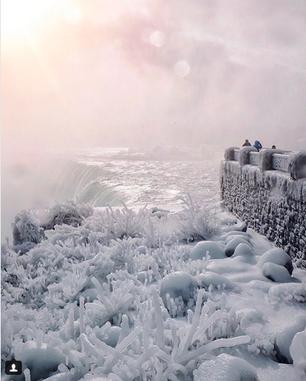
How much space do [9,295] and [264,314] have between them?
3629 millimetres

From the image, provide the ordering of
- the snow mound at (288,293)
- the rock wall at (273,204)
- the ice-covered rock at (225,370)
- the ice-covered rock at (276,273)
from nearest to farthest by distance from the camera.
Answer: the ice-covered rock at (225,370) < the snow mound at (288,293) < the ice-covered rock at (276,273) < the rock wall at (273,204)

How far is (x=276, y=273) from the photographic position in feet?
18.5

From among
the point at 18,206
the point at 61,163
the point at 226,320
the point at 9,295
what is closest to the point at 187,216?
the point at 9,295

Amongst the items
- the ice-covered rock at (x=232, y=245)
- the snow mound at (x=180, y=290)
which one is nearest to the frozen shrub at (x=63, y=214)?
the ice-covered rock at (x=232, y=245)

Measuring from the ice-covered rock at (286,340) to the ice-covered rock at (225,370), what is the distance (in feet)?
2.00

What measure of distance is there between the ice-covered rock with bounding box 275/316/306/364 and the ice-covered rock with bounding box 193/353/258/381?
2.00ft

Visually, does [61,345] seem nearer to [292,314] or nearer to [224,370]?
[224,370]

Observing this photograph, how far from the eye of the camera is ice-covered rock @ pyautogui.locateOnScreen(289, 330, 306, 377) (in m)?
3.32

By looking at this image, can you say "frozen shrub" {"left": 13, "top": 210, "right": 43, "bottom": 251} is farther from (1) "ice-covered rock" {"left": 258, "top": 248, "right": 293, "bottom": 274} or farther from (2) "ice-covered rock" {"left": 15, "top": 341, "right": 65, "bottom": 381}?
(2) "ice-covered rock" {"left": 15, "top": 341, "right": 65, "bottom": 381}

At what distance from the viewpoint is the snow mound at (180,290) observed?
4711 millimetres

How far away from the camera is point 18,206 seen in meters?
33.5

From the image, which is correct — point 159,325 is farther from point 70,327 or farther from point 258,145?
point 258,145

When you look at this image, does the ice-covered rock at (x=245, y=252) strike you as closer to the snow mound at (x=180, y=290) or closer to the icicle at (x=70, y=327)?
the snow mound at (x=180, y=290)

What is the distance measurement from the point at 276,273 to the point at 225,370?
2933 mm
